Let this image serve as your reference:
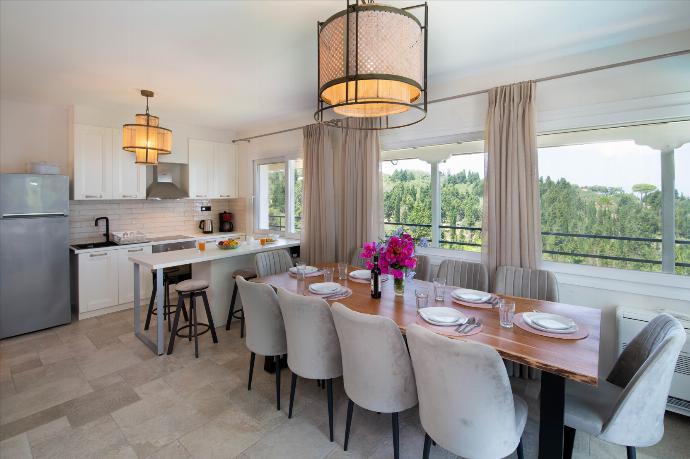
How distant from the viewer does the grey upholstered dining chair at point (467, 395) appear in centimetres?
135

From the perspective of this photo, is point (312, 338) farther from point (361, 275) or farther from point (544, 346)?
point (544, 346)

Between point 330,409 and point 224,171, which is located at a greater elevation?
point 224,171

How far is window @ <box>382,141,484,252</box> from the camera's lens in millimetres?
3533

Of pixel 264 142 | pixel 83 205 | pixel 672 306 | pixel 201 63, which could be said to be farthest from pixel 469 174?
pixel 83 205

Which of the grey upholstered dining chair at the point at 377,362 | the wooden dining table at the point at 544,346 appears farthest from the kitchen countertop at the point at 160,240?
the grey upholstered dining chair at the point at 377,362

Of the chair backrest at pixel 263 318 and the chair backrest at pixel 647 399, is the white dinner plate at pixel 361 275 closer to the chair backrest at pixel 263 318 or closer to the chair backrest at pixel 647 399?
the chair backrest at pixel 263 318

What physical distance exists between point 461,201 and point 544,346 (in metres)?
2.21

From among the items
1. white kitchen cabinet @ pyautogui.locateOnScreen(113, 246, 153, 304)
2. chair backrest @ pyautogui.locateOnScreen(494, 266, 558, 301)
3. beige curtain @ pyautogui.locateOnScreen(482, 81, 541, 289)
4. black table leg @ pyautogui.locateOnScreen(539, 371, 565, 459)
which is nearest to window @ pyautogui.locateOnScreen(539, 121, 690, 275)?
beige curtain @ pyautogui.locateOnScreen(482, 81, 541, 289)

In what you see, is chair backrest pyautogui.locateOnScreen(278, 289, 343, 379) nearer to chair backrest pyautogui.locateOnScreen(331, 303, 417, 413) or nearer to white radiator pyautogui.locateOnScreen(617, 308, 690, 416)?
chair backrest pyautogui.locateOnScreen(331, 303, 417, 413)

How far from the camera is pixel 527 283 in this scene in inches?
105

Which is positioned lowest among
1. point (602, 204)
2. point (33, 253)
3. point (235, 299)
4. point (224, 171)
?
point (235, 299)

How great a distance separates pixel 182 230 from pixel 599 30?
18.5 feet

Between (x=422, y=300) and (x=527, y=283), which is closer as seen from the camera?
(x=422, y=300)

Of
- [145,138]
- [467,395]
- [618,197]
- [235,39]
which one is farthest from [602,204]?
[145,138]
